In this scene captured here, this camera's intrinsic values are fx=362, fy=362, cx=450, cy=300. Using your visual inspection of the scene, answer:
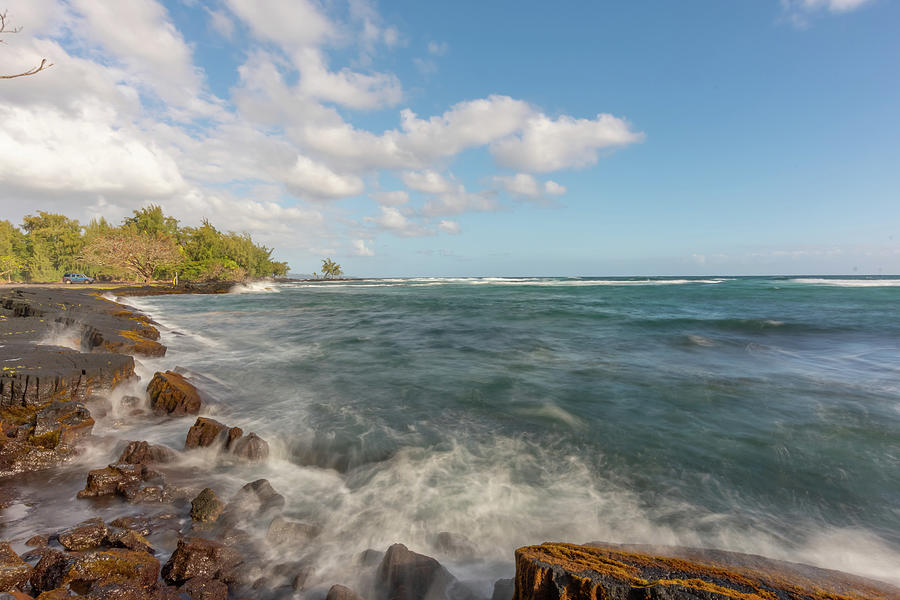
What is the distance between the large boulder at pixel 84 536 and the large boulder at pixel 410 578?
2.38 metres

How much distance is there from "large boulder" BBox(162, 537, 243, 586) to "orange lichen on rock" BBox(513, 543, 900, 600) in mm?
2448

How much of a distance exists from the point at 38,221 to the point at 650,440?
8884cm

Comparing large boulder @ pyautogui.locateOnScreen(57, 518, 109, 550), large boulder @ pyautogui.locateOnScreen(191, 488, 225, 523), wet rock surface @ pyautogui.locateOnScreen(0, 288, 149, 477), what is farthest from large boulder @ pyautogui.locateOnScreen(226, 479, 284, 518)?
wet rock surface @ pyautogui.locateOnScreen(0, 288, 149, 477)

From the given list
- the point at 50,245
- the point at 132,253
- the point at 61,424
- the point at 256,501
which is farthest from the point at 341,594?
the point at 50,245

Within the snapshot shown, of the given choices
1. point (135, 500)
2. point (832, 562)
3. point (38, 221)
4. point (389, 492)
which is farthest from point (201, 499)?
point (38, 221)

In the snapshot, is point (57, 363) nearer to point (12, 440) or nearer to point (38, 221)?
point (12, 440)

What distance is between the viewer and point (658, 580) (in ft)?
6.64

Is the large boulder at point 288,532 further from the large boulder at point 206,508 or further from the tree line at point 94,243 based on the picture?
the tree line at point 94,243

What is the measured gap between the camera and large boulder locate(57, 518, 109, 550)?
117 inches

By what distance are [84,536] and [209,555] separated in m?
1.05

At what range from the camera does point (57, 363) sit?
21.3 ft

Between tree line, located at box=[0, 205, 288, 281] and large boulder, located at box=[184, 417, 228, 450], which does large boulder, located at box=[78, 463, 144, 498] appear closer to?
large boulder, located at box=[184, 417, 228, 450]

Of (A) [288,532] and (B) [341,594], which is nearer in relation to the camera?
(B) [341,594]

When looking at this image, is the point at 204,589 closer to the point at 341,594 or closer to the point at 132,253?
the point at 341,594
